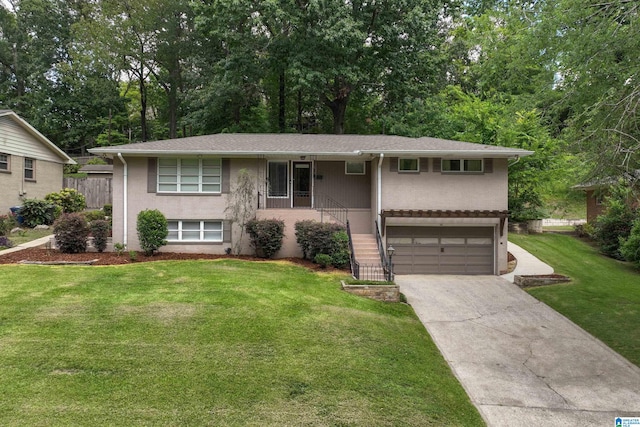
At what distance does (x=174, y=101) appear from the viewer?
98.8ft

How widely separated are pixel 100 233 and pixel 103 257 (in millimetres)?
1153

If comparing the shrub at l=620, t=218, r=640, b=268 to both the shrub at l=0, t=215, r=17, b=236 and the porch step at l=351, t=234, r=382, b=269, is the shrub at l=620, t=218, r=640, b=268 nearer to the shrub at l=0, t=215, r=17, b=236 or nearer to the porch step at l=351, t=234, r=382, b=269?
the porch step at l=351, t=234, r=382, b=269

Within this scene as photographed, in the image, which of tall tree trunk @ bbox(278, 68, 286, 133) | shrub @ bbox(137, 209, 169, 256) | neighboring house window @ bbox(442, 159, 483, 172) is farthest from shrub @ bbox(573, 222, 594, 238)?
shrub @ bbox(137, 209, 169, 256)

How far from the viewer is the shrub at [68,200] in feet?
63.4

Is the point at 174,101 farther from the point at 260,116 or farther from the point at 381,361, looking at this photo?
the point at 381,361

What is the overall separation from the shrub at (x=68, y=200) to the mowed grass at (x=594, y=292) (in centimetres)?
2110

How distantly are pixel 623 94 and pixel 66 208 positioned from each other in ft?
73.9

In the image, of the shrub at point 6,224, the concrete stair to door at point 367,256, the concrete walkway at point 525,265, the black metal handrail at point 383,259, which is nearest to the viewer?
the black metal handrail at point 383,259

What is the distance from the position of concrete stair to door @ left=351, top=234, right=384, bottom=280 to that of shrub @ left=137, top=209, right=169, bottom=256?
6403 mm

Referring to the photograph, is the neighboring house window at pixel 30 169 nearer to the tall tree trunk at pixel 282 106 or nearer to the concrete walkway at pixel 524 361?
the tall tree trunk at pixel 282 106

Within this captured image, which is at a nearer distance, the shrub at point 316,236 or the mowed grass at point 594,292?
the mowed grass at point 594,292

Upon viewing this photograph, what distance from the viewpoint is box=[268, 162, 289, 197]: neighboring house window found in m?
15.5

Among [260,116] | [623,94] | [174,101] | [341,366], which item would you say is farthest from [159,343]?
[174,101]

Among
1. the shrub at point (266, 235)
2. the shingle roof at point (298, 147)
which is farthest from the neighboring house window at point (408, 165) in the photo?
the shrub at point (266, 235)
